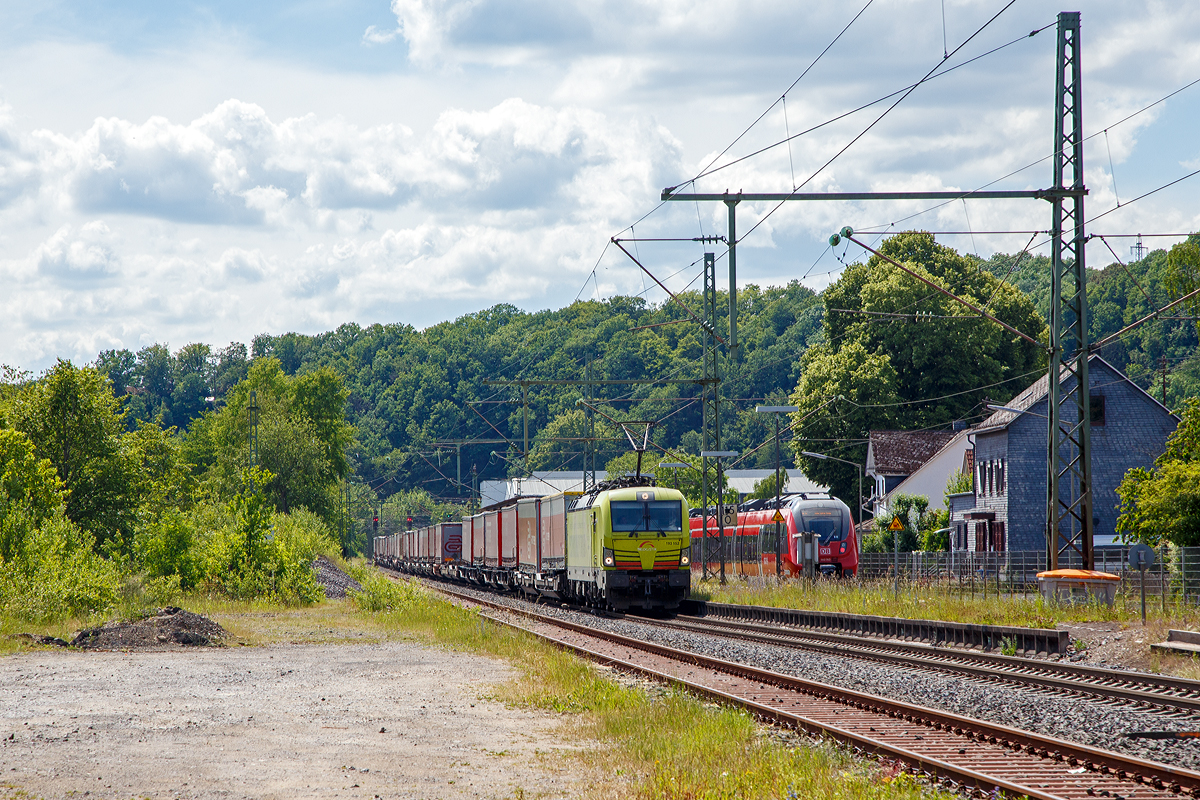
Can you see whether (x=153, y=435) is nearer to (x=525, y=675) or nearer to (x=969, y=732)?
(x=525, y=675)

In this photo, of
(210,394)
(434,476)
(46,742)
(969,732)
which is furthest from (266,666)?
(210,394)

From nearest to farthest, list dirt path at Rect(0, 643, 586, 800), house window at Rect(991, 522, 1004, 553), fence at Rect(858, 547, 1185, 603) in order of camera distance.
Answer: dirt path at Rect(0, 643, 586, 800), fence at Rect(858, 547, 1185, 603), house window at Rect(991, 522, 1004, 553)

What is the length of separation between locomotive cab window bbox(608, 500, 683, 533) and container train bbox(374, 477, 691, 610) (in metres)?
0.02

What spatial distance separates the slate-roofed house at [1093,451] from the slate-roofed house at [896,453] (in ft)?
34.1

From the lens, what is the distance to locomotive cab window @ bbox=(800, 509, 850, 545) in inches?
1623

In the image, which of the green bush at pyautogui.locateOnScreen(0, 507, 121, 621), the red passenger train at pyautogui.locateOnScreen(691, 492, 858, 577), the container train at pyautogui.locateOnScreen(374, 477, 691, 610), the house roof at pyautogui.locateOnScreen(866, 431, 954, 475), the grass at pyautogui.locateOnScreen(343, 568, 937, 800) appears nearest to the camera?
the grass at pyautogui.locateOnScreen(343, 568, 937, 800)

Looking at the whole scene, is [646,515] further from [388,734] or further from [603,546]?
[388,734]

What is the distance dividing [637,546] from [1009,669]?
1405 centimetres

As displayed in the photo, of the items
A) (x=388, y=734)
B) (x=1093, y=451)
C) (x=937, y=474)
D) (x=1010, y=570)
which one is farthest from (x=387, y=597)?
(x=937, y=474)

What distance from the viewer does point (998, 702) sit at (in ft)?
44.8

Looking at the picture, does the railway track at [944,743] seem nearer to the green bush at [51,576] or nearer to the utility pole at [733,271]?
the utility pole at [733,271]

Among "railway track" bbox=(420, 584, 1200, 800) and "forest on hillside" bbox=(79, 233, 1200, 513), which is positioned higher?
"forest on hillside" bbox=(79, 233, 1200, 513)

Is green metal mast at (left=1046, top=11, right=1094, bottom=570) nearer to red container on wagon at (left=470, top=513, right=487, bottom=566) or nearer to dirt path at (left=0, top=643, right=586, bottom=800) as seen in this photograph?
dirt path at (left=0, top=643, right=586, bottom=800)

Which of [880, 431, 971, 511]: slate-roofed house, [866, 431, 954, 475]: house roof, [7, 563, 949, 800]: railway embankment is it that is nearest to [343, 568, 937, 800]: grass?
[7, 563, 949, 800]: railway embankment
